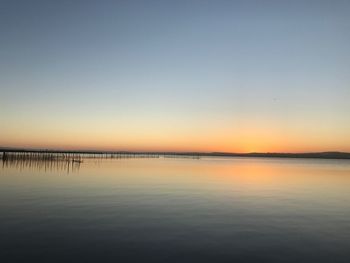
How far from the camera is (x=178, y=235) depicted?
50.0 feet

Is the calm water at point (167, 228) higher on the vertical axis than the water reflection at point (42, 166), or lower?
lower

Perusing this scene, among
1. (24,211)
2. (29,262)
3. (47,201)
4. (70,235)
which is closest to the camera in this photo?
(29,262)

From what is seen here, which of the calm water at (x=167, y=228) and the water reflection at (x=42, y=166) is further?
the water reflection at (x=42, y=166)

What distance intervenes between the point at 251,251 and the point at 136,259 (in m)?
4.25

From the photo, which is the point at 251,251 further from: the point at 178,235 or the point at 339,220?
the point at 339,220

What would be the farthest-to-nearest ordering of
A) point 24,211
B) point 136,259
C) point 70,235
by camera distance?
point 24,211 → point 70,235 → point 136,259

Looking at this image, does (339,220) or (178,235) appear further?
(339,220)

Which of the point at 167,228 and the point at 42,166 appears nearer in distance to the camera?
the point at 167,228

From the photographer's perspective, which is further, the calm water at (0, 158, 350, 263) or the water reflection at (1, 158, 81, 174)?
the water reflection at (1, 158, 81, 174)

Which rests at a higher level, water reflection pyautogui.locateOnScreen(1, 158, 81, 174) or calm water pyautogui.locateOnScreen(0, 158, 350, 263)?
water reflection pyautogui.locateOnScreen(1, 158, 81, 174)

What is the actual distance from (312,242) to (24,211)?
47.2ft

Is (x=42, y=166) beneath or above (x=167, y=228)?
above

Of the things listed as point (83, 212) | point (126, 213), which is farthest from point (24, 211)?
point (126, 213)

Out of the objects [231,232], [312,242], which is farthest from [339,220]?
[231,232]
